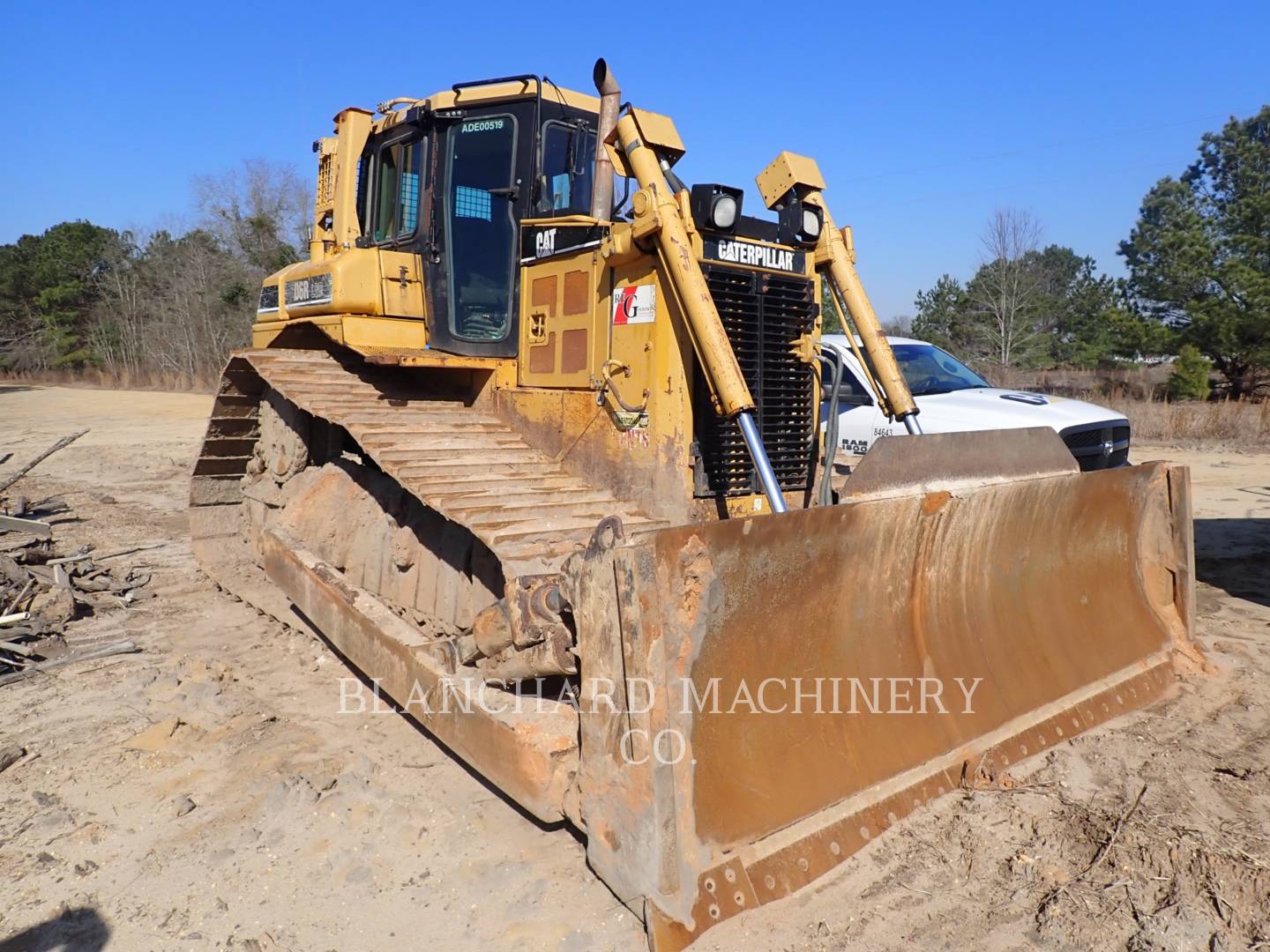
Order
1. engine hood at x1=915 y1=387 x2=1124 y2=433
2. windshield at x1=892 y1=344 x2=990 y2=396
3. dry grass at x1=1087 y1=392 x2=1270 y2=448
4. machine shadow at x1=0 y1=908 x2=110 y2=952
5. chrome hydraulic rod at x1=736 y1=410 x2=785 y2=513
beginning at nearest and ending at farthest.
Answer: machine shadow at x1=0 y1=908 x2=110 y2=952, chrome hydraulic rod at x1=736 y1=410 x2=785 y2=513, engine hood at x1=915 y1=387 x2=1124 y2=433, windshield at x1=892 y1=344 x2=990 y2=396, dry grass at x1=1087 y1=392 x2=1270 y2=448

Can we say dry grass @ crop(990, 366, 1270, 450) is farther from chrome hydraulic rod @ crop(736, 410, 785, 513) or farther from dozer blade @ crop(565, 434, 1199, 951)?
chrome hydraulic rod @ crop(736, 410, 785, 513)

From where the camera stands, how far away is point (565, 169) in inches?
193

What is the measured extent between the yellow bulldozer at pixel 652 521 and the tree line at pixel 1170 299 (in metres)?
19.4

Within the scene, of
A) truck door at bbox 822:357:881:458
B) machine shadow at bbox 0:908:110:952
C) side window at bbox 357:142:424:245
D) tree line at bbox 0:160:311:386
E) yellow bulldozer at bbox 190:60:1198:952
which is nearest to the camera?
machine shadow at bbox 0:908:110:952

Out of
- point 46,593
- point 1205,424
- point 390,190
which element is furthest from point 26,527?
point 1205,424

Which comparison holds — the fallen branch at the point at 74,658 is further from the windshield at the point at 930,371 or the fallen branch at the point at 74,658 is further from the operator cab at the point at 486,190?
the windshield at the point at 930,371

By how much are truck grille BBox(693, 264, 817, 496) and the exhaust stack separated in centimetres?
73

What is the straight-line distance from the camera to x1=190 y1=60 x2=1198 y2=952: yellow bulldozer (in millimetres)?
2723

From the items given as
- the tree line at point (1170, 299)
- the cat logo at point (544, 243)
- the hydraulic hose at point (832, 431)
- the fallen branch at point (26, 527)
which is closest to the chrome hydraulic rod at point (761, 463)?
the hydraulic hose at point (832, 431)

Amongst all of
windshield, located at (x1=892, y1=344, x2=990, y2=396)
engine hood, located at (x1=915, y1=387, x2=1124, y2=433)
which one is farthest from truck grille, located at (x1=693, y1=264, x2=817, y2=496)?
windshield, located at (x1=892, y1=344, x2=990, y2=396)

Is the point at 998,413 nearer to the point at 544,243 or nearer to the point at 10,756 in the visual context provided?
the point at 544,243

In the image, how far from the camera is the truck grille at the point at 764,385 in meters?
4.07

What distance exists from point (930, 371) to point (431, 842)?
749 cm

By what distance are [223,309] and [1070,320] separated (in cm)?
3398
